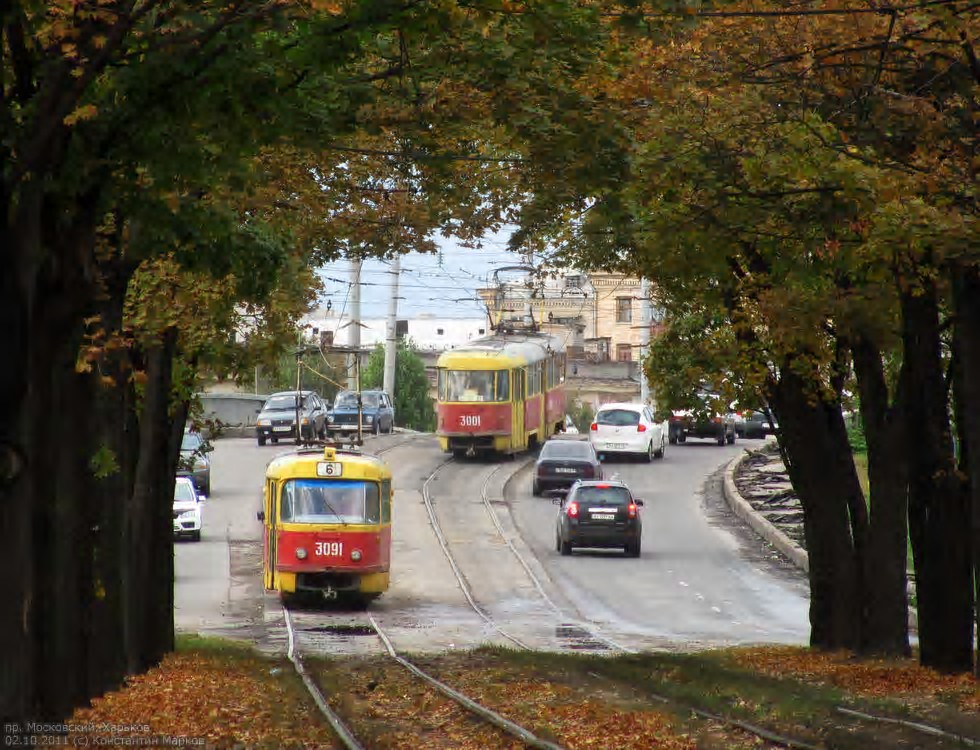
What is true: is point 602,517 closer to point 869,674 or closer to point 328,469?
point 328,469

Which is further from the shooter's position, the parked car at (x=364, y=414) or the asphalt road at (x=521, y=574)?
the parked car at (x=364, y=414)

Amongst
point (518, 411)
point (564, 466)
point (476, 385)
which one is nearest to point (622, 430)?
point (518, 411)

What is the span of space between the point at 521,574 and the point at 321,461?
7269mm

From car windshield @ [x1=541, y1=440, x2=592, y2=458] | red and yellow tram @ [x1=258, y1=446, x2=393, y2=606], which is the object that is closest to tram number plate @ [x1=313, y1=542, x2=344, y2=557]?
red and yellow tram @ [x1=258, y1=446, x2=393, y2=606]

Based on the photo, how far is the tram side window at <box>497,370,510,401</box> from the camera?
4841cm

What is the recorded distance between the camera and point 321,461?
1152 inches

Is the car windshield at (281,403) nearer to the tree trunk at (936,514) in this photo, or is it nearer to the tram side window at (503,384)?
the tram side window at (503,384)

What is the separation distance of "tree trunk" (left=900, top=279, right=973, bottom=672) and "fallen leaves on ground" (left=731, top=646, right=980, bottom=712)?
434mm

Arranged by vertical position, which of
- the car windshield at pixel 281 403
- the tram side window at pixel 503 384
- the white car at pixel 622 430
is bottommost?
the white car at pixel 622 430

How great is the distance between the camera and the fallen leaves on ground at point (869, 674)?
1518cm

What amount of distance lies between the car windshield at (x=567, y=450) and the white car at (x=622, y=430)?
6.73 metres

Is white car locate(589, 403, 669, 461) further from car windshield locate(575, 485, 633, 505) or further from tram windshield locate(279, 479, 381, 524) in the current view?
tram windshield locate(279, 479, 381, 524)

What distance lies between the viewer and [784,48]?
47.3 feet

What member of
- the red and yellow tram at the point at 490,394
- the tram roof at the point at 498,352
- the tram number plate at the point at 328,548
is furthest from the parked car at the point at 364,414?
the tram number plate at the point at 328,548
